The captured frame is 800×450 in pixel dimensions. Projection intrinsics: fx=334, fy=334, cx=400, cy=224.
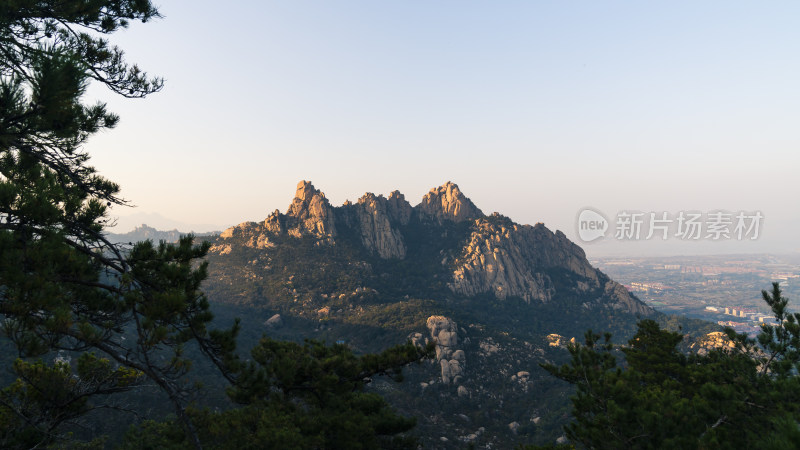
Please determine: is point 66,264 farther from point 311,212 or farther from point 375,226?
point 375,226

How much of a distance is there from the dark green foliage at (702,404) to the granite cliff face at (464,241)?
112436 millimetres

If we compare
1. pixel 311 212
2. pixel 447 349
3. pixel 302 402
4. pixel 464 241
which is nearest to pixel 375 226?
pixel 311 212

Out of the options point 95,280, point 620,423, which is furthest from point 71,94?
point 620,423

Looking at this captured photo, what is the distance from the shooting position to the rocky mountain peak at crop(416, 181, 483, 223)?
15662cm

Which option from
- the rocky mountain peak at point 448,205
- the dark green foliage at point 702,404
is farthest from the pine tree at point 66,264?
the rocky mountain peak at point 448,205

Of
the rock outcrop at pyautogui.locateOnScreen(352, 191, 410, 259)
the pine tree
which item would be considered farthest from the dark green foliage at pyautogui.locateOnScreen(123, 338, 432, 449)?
the rock outcrop at pyautogui.locateOnScreen(352, 191, 410, 259)

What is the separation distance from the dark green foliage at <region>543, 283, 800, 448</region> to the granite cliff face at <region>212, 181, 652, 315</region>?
112436mm

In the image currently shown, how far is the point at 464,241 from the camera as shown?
14200cm

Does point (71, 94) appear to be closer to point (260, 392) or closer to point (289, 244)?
point (260, 392)

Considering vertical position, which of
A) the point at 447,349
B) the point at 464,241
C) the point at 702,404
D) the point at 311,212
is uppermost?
the point at 311,212

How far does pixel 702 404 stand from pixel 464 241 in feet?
433

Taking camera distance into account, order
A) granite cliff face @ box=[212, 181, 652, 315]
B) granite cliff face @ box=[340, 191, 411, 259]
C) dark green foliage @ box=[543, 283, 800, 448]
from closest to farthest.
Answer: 1. dark green foliage @ box=[543, 283, 800, 448]
2. granite cliff face @ box=[212, 181, 652, 315]
3. granite cliff face @ box=[340, 191, 411, 259]

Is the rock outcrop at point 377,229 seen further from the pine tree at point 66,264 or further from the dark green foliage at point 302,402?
A: the pine tree at point 66,264

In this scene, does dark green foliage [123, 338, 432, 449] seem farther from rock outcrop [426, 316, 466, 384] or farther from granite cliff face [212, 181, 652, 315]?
granite cliff face [212, 181, 652, 315]
